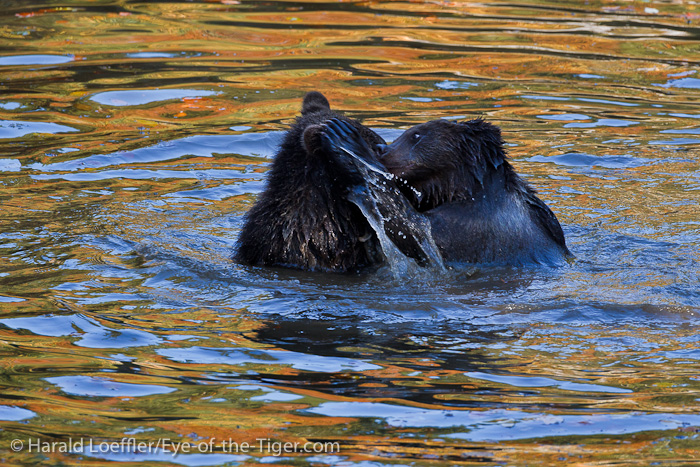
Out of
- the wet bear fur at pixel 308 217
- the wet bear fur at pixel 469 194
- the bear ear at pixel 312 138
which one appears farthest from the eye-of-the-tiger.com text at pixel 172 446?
the wet bear fur at pixel 469 194

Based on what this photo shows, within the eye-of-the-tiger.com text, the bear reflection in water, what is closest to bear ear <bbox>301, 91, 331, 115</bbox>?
the bear reflection in water

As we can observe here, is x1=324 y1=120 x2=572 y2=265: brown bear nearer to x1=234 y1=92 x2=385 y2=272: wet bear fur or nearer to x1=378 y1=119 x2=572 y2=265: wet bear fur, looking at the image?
x1=378 y1=119 x2=572 y2=265: wet bear fur

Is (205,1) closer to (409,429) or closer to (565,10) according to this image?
(565,10)

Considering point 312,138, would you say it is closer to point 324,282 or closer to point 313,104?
point 324,282

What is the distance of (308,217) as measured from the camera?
557cm

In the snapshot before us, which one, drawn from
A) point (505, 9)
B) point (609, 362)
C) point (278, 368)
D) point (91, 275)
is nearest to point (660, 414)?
point (609, 362)

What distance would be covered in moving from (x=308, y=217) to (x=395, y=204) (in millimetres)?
576

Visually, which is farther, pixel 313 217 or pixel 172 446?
pixel 313 217

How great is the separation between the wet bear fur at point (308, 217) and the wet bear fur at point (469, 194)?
0.44m

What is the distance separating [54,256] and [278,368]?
8.46 feet

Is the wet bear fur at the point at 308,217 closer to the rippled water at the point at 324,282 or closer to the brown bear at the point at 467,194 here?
the rippled water at the point at 324,282

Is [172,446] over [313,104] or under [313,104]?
under

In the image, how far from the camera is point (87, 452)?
3.40 m

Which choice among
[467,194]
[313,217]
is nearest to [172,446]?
[313,217]
